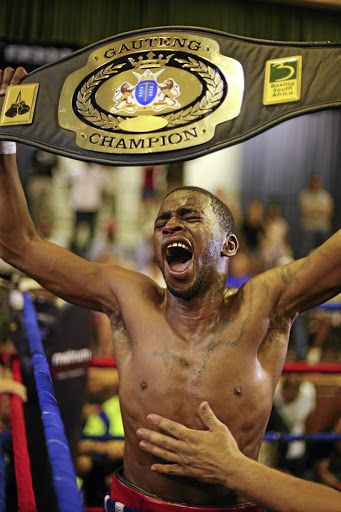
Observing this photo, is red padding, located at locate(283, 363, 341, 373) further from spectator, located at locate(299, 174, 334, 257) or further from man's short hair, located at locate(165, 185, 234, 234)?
spectator, located at locate(299, 174, 334, 257)

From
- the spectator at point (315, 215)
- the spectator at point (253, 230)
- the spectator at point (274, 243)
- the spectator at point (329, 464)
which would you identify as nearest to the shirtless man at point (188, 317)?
the spectator at point (329, 464)

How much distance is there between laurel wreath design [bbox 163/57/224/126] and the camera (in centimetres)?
129

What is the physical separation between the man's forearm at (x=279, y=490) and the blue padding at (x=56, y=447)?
360mm

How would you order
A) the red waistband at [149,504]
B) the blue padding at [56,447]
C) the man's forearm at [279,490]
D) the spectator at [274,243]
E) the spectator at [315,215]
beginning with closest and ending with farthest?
the blue padding at [56,447] < the man's forearm at [279,490] < the red waistband at [149,504] < the spectator at [274,243] < the spectator at [315,215]

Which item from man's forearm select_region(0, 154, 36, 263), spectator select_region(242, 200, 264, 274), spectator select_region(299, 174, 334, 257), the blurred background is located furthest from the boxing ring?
spectator select_region(299, 174, 334, 257)

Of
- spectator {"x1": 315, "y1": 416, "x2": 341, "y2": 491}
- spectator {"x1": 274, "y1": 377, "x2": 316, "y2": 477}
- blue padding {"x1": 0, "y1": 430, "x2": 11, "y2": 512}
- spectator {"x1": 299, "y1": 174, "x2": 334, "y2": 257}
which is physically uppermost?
spectator {"x1": 299, "y1": 174, "x2": 334, "y2": 257}

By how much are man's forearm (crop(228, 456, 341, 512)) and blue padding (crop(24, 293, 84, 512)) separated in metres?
0.36

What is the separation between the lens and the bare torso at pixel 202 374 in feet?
4.05

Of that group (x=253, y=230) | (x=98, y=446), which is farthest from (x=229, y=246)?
(x=253, y=230)

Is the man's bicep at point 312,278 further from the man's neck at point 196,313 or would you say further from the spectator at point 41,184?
the spectator at point 41,184

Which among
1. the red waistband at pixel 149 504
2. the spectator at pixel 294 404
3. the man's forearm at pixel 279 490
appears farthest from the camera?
the spectator at pixel 294 404

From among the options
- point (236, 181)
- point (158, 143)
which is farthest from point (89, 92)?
point (236, 181)

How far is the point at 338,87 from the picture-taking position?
119 cm

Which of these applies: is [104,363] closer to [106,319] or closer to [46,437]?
[46,437]
